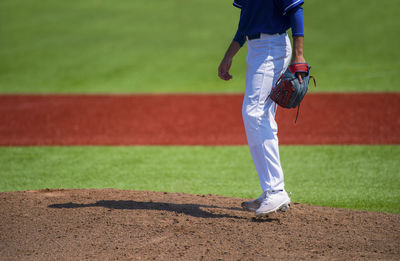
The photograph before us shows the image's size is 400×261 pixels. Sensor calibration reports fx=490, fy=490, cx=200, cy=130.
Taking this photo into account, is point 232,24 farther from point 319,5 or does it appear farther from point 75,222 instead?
point 75,222

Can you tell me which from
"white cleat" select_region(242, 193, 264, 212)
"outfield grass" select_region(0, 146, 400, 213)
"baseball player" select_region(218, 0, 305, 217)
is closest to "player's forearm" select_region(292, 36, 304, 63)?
"baseball player" select_region(218, 0, 305, 217)

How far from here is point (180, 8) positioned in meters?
23.1

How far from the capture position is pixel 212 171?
650 centimetres

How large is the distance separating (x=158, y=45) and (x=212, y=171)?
12598 millimetres

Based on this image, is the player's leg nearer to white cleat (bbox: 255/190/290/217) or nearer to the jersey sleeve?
white cleat (bbox: 255/190/290/217)

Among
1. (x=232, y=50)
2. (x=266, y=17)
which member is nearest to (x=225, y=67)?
(x=232, y=50)

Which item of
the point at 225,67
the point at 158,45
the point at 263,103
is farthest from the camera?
the point at 158,45

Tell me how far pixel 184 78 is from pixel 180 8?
9762mm

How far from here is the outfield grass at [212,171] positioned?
18.3ft

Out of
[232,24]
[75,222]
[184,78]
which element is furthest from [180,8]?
[75,222]

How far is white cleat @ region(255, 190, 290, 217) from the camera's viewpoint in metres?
4.16

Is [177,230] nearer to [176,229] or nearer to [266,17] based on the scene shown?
[176,229]

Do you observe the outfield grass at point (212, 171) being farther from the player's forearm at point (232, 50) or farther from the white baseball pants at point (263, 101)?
the player's forearm at point (232, 50)

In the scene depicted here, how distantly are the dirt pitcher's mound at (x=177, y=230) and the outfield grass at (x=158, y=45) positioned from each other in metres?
8.09
